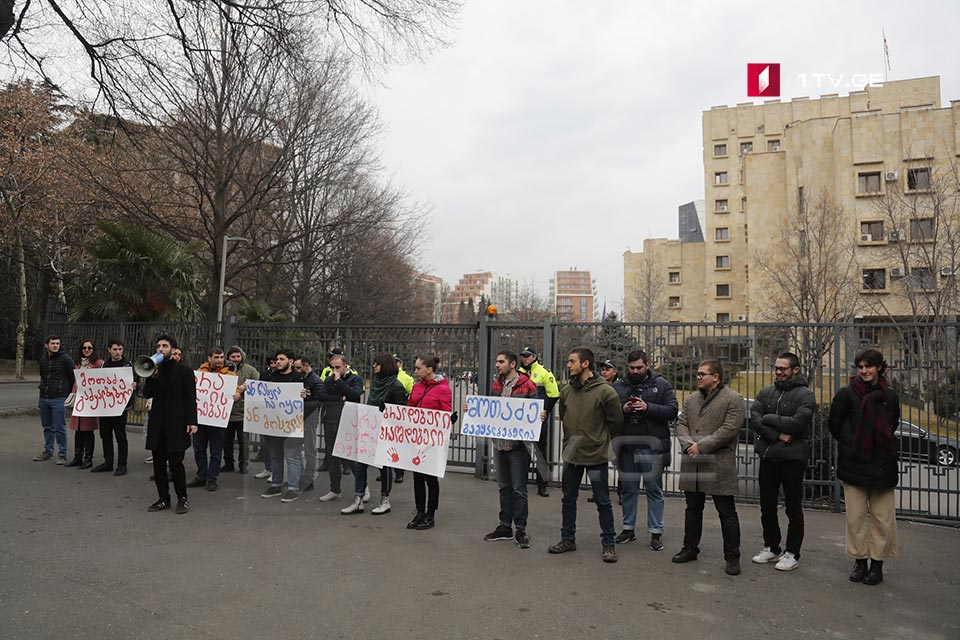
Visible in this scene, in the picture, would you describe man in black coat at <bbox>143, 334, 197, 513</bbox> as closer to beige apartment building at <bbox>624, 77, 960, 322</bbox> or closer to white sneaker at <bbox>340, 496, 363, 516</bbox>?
white sneaker at <bbox>340, 496, 363, 516</bbox>

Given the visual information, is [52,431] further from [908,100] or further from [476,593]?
[908,100]

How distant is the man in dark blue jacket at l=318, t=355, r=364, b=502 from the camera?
28.0 ft

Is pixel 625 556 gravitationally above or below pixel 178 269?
below

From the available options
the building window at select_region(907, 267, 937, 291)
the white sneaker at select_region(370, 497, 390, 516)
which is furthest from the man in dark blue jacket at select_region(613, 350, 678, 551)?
the building window at select_region(907, 267, 937, 291)

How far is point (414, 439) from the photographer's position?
7367mm

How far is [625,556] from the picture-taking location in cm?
642

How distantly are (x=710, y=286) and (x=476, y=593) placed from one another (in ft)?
217

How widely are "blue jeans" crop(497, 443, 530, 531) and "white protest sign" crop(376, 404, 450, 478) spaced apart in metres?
0.68

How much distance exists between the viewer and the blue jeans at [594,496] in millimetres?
6258

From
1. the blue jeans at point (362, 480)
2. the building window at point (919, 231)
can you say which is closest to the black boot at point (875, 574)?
the blue jeans at point (362, 480)

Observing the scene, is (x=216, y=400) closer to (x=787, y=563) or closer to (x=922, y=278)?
(x=787, y=563)

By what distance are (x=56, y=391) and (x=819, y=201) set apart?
37870 mm

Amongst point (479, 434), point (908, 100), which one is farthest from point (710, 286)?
point (479, 434)

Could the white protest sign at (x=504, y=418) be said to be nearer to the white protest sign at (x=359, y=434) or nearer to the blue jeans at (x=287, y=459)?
the white protest sign at (x=359, y=434)
